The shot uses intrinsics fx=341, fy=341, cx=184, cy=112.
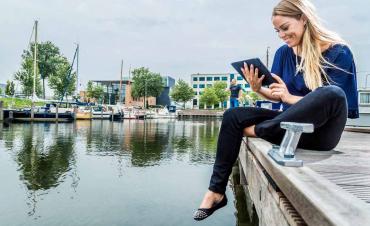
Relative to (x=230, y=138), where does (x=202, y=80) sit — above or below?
above

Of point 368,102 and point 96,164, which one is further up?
point 368,102

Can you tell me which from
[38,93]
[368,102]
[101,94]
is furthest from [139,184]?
[101,94]

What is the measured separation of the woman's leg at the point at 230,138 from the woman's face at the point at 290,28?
0.60 meters

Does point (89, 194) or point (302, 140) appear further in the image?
point (89, 194)

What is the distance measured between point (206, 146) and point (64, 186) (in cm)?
925

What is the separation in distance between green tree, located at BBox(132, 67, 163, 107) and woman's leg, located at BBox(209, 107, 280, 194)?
8317cm

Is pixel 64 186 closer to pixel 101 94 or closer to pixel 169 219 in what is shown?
pixel 169 219

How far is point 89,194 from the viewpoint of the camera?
7.63m

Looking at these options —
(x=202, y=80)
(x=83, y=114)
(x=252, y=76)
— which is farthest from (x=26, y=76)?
(x=202, y=80)

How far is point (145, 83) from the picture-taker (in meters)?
85.8

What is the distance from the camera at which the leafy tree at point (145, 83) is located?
86.1 m

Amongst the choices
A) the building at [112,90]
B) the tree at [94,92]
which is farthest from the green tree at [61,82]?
the building at [112,90]

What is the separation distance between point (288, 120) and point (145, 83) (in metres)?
84.5

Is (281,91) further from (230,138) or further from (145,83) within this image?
(145,83)
